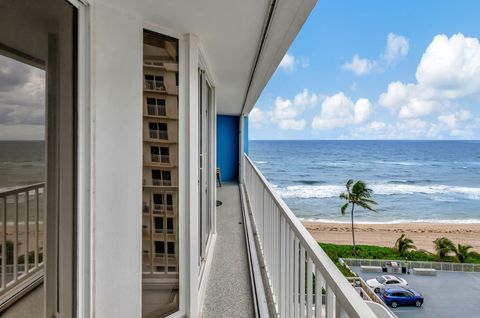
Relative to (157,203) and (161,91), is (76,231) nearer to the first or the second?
(157,203)

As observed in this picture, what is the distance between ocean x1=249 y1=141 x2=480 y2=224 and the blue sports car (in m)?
1.62

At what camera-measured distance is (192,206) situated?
80.0 inches

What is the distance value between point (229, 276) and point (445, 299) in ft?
5.40

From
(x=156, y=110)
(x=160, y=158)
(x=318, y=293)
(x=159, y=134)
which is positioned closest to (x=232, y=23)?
(x=156, y=110)

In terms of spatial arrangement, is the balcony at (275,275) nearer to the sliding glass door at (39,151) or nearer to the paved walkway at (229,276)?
the paved walkway at (229,276)

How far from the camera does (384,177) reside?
2505cm

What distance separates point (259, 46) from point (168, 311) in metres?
1.97

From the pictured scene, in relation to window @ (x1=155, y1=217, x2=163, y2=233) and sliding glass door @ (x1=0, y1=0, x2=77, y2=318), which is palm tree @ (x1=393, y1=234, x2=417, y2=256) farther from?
sliding glass door @ (x1=0, y1=0, x2=77, y2=318)

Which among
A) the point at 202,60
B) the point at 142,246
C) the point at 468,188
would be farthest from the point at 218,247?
the point at 468,188

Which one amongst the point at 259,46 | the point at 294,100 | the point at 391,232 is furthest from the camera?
the point at 294,100

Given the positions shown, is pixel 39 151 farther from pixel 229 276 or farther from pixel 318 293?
pixel 229 276

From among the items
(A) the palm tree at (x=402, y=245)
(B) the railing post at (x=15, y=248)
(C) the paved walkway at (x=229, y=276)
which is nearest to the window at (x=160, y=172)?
(C) the paved walkway at (x=229, y=276)

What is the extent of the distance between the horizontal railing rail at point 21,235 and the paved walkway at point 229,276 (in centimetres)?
136

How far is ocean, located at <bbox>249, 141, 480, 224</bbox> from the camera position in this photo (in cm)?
1388
